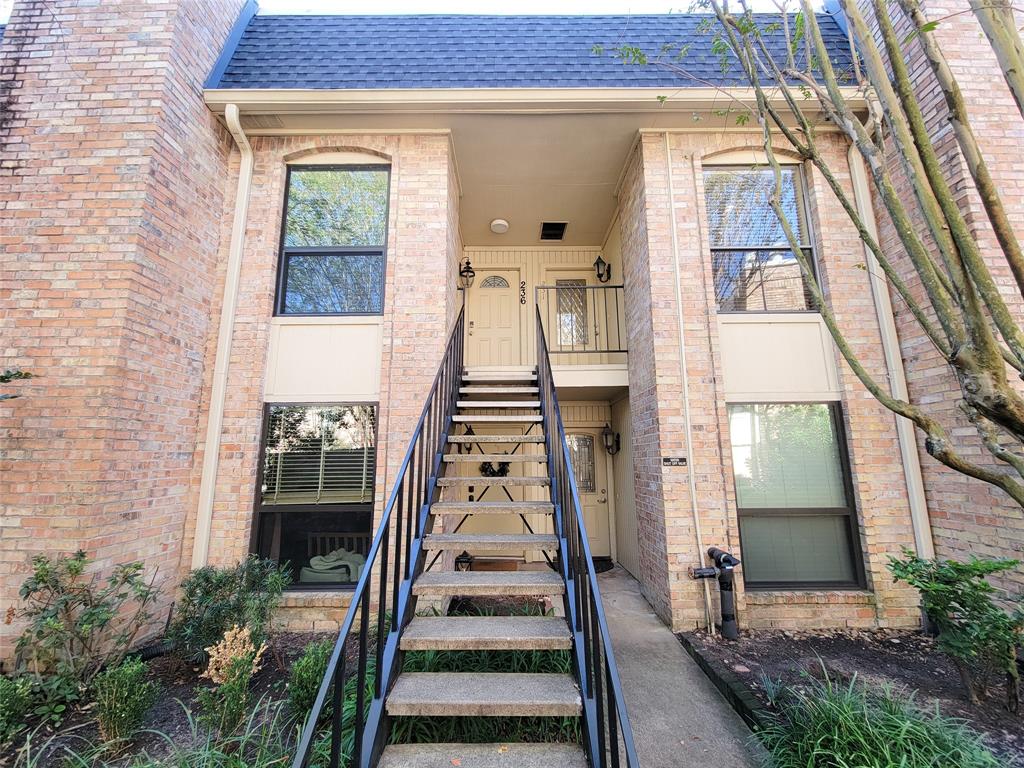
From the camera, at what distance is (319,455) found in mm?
4121

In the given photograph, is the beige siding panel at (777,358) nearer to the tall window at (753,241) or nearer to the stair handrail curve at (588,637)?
the tall window at (753,241)

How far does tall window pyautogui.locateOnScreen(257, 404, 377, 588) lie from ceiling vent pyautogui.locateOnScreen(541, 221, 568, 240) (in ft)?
14.0

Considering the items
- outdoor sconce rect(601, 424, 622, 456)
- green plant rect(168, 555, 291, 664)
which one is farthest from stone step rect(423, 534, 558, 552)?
outdoor sconce rect(601, 424, 622, 456)

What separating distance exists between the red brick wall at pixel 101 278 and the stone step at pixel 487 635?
102 inches

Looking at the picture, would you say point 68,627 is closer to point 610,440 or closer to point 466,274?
point 466,274

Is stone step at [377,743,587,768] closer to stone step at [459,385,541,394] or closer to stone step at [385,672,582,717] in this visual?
stone step at [385,672,582,717]

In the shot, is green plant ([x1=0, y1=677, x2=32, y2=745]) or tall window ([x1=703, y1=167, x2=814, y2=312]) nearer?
green plant ([x1=0, y1=677, x2=32, y2=745])

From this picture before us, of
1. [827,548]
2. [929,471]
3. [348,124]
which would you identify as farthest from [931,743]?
[348,124]

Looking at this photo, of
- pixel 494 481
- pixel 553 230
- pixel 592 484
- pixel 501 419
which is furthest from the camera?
pixel 553 230

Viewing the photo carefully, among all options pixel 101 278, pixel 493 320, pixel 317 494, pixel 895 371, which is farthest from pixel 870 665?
pixel 101 278

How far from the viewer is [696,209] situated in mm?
4434

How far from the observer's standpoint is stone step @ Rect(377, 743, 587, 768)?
196cm

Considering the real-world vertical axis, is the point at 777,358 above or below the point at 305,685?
above

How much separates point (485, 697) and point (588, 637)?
0.60m
